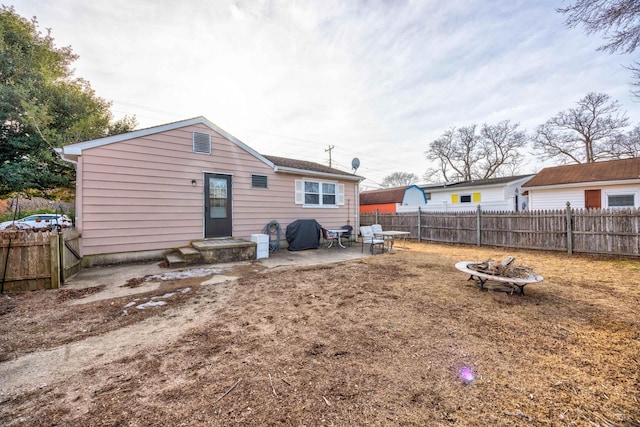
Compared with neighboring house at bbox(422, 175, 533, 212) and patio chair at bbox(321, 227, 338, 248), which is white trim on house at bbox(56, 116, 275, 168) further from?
neighboring house at bbox(422, 175, 533, 212)

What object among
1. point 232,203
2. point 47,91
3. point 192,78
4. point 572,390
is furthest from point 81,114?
point 572,390

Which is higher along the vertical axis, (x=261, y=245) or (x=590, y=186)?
(x=590, y=186)

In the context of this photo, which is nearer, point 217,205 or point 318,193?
point 217,205

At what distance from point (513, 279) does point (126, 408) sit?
4.83 meters

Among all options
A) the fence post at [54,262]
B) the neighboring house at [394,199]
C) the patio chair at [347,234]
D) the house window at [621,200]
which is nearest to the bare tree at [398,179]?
the neighboring house at [394,199]

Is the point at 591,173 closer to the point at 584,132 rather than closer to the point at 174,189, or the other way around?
the point at 584,132

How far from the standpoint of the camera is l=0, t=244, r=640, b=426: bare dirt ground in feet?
5.33

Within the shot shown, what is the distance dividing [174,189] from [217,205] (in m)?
1.23

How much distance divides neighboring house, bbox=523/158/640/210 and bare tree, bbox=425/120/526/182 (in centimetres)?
1356

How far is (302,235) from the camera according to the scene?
866 cm

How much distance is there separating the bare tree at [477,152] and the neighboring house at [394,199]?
32.9ft

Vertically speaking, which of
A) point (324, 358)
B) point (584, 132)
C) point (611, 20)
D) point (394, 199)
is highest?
point (584, 132)

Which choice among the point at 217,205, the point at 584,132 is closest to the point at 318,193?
the point at 217,205

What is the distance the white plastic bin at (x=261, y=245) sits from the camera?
23.5ft
